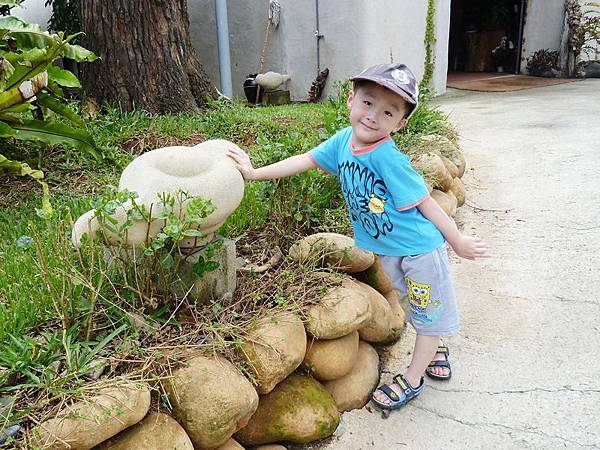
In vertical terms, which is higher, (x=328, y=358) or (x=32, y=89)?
(x=32, y=89)

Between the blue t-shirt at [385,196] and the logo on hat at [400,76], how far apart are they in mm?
227

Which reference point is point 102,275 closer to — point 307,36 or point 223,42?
point 223,42

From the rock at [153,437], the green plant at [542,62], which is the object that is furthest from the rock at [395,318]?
the green plant at [542,62]

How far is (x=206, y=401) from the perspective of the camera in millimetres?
1637

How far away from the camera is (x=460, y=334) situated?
2645 mm

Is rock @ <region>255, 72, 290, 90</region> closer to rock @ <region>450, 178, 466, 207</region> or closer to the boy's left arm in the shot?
rock @ <region>450, 178, 466, 207</region>

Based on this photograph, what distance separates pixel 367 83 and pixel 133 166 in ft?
2.86

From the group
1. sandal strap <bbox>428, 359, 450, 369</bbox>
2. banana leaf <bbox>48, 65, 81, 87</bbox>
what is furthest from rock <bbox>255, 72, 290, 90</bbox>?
sandal strap <bbox>428, 359, 450, 369</bbox>

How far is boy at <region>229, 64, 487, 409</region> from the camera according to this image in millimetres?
1966

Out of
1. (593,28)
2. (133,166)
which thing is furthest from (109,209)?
(593,28)

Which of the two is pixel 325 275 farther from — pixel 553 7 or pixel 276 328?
pixel 553 7

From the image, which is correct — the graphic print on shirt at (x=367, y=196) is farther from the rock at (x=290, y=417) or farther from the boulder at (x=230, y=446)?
the boulder at (x=230, y=446)

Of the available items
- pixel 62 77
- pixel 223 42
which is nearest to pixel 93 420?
pixel 62 77

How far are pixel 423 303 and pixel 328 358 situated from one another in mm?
427
